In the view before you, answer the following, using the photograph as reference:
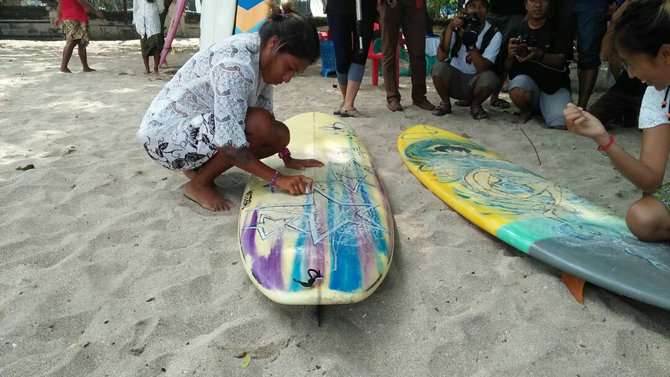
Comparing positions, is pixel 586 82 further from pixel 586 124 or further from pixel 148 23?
pixel 148 23

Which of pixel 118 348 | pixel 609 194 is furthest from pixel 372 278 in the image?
pixel 609 194

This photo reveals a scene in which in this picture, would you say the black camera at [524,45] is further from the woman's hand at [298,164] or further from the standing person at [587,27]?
the woman's hand at [298,164]

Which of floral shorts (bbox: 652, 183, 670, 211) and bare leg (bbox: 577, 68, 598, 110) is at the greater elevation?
bare leg (bbox: 577, 68, 598, 110)

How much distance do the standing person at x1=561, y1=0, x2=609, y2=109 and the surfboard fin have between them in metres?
2.48

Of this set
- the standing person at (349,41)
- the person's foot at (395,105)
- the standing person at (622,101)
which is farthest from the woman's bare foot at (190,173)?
the standing person at (622,101)

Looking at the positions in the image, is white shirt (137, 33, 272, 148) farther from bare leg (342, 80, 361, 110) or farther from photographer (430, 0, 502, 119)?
photographer (430, 0, 502, 119)

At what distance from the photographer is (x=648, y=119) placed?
5.18 feet

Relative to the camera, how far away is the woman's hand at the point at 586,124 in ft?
4.84

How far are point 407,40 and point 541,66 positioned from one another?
107cm

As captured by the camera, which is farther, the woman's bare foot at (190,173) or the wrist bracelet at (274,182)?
the woman's bare foot at (190,173)

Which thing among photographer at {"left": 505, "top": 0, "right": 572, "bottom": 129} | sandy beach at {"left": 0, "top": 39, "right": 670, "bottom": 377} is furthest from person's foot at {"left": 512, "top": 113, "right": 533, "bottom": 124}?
sandy beach at {"left": 0, "top": 39, "right": 670, "bottom": 377}

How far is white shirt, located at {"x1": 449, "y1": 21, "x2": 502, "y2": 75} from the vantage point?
3631 mm

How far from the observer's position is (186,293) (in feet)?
5.14

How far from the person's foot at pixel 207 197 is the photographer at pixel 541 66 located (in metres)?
2.39
